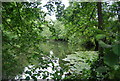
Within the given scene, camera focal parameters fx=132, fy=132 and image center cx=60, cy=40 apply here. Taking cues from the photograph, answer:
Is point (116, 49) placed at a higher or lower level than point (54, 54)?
higher

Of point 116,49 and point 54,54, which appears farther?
point 54,54

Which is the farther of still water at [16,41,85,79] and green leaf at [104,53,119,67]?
still water at [16,41,85,79]

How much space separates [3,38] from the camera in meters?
2.15

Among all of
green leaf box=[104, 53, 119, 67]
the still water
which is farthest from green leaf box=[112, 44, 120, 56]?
→ the still water

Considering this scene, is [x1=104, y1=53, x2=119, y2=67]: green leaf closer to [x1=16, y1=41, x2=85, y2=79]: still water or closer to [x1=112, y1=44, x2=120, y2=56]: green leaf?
[x1=112, y1=44, x2=120, y2=56]: green leaf

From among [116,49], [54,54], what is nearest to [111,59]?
[116,49]

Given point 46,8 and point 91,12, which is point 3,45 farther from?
point 91,12

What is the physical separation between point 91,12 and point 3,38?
7.91ft

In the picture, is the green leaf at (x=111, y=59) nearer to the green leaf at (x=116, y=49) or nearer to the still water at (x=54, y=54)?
the green leaf at (x=116, y=49)

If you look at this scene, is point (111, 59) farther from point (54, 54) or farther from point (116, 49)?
point (54, 54)

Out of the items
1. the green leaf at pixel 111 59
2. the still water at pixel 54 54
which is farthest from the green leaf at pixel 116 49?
the still water at pixel 54 54

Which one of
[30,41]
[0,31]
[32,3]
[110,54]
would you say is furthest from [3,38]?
[110,54]

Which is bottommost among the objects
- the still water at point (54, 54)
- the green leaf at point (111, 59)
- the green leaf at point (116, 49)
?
the still water at point (54, 54)

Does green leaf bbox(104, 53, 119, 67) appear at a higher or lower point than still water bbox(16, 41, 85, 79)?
higher
